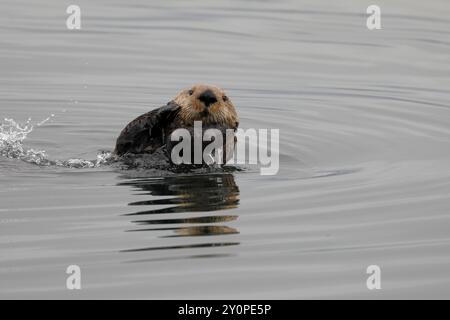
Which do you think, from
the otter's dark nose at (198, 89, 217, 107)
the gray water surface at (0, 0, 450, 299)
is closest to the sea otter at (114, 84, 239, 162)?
the otter's dark nose at (198, 89, 217, 107)

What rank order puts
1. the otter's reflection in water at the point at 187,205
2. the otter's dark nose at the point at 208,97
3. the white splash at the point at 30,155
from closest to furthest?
the otter's reflection in water at the point at 187,205, the otter's dark nose at the point at 208,97, the white splash at the point at 30,155

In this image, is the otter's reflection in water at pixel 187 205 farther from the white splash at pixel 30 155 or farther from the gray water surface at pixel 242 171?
the white splash at pixel 30 155

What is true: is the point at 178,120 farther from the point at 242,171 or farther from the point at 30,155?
the point at 30,155

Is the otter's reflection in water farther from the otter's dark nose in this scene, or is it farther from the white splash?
the white splash

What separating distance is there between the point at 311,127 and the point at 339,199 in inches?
114

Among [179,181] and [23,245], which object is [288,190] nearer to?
[179,181]

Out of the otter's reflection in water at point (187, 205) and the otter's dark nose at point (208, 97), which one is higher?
the otter's dark nose at point (208, 97)

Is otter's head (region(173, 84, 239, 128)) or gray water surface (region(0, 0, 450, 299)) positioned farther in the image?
otter's head (region(173, 84, 239, 128))

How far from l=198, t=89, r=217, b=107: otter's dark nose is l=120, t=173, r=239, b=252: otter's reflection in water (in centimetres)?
57

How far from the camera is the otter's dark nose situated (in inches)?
315

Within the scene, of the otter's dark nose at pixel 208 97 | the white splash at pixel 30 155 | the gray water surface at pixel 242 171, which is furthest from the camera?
the white splash at pixel 30 155

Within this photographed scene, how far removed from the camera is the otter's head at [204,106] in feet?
26.4

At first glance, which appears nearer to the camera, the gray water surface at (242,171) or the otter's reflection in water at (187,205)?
the gray water surface at (242,171)

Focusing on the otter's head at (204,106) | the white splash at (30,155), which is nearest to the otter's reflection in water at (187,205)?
the otter's head at (204,106)
